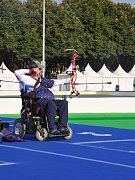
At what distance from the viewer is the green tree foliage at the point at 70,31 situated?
62.8 m

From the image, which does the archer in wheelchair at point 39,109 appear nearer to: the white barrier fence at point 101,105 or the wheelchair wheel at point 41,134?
the wheelchair wheel at point 41,134

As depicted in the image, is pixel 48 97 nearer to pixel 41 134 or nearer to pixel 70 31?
pixel 41 134

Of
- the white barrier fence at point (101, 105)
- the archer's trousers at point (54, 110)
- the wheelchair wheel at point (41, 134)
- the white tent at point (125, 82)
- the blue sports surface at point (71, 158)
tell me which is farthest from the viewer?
the white tent at point (125, 82)

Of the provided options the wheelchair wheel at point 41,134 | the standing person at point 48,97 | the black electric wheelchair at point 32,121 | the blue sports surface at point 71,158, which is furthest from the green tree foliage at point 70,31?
the blue sports surface at point 71,158

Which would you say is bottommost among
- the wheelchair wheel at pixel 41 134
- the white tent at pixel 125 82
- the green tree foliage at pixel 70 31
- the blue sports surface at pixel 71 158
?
the blue sports surface at pixel 71 158

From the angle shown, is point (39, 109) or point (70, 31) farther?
point (70, 31)

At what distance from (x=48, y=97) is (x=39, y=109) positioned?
33 cm

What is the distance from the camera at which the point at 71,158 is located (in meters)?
8.85

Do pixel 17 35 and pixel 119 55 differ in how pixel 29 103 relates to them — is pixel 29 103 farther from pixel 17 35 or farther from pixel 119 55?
pixel 119 55

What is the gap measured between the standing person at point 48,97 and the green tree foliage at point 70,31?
50.2m

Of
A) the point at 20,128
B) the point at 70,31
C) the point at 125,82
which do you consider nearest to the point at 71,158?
the point at 20,128

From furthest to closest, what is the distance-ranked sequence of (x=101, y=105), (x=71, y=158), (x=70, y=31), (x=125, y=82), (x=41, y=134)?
(x=70, y=31), (x=125, y=82), (x=101, y=105), (x=41, y=134), (x=71, y=158)

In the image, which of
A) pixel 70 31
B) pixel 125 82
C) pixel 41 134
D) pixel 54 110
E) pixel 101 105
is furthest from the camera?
pixel 70 31

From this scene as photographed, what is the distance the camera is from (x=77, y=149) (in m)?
10.1
